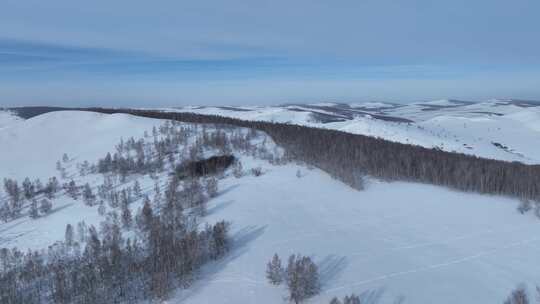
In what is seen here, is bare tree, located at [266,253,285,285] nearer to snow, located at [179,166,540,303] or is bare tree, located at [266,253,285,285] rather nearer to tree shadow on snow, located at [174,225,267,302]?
snow, located at [179,166,540,303]


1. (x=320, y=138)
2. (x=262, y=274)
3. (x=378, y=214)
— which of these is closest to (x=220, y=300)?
(x=262, y=274)

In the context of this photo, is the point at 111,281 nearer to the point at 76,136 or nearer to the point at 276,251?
the point at 276,251

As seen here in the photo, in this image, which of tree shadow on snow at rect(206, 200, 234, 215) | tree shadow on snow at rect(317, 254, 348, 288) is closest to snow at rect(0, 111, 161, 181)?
tree shadow on snow at rect(206, 200, 234, 215)

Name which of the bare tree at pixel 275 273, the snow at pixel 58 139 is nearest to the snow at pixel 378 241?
the bare tree at pixel 275 273

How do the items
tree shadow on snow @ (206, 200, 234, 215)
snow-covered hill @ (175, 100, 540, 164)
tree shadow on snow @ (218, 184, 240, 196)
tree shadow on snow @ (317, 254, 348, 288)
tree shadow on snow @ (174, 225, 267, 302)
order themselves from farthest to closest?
snow-covered hill @ (175, 100, 540, 164), tree shadow on snow @ (218, 184, 240, 196), tree shadow on snow @ (206, 200, 234, 215), tree shadow on snow @ (317, 254, 348, 288), tree shadow on snow @ (174, 225, 267, 302)

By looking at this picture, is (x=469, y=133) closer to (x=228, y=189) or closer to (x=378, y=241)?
(x=228, y=189)

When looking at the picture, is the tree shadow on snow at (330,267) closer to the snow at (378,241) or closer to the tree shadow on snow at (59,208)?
the snow at (378,241)

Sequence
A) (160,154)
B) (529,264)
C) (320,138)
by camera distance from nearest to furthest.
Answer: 1. (529,264)
2. (160,154)
3. (320,138)
